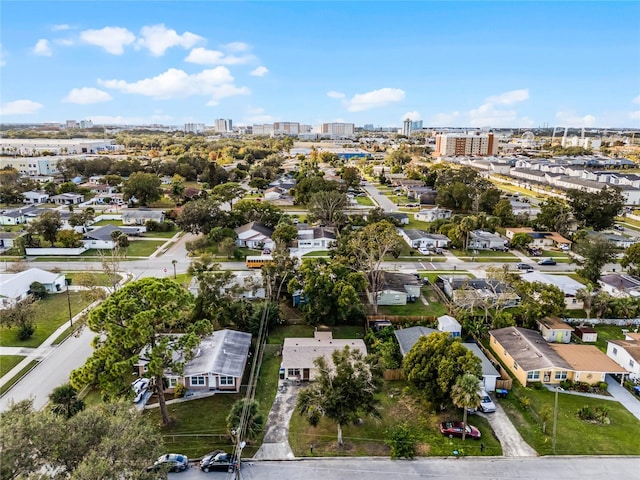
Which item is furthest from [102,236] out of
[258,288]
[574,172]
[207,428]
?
[574,172]

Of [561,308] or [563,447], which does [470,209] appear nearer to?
[561,308]

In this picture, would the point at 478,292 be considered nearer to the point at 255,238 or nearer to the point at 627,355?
the point at 627,355

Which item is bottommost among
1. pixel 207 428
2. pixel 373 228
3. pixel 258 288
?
pixel 207 428

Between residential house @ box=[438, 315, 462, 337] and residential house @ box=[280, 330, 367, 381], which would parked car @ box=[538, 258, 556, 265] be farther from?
residential house @ box=[280, 330, 367, 381]

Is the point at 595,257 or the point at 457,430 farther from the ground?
the point at 595,257

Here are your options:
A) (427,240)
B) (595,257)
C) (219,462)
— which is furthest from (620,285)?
(219,462)

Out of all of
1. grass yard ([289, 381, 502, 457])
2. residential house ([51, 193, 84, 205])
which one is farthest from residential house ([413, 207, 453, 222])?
residential house ([51, 193, 84, 205])
